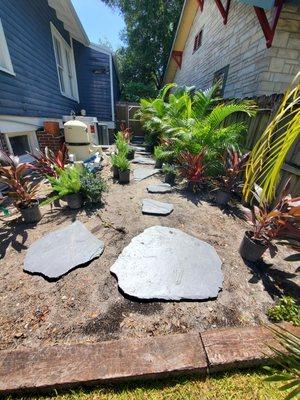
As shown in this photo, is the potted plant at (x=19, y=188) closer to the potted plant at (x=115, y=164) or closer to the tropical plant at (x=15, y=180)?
the tropical plant at (x=15, y=180)

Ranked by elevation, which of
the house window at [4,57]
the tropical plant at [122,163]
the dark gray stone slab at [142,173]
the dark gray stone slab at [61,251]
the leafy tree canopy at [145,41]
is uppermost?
the leafy tree canopy at [145,41]

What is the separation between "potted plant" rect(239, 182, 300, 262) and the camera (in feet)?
6.44

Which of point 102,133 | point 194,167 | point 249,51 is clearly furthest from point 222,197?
Result: point 102,133

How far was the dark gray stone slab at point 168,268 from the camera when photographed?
1.89m

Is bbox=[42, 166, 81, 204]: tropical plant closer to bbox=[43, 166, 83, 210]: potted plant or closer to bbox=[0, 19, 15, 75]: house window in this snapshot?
bbox=[43, 166, 83, 210]: potted plant

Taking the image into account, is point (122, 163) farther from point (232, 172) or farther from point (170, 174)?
point (232, 172)

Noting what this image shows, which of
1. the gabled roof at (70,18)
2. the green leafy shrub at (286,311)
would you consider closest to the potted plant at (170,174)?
the green leafy shrub at (286,311)

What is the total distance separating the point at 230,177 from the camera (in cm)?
339

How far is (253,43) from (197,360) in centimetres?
642

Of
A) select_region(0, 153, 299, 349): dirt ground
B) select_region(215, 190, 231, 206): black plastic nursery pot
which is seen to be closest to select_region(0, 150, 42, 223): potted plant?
select_region(0, 153, 299, 349): dirt ground

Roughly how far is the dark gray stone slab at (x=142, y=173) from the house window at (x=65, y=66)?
17.3 ft

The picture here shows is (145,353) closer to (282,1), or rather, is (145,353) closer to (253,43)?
(282,1)

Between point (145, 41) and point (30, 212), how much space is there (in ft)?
69.3

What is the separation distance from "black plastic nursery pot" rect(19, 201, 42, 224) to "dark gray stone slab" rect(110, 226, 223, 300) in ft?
4.98
